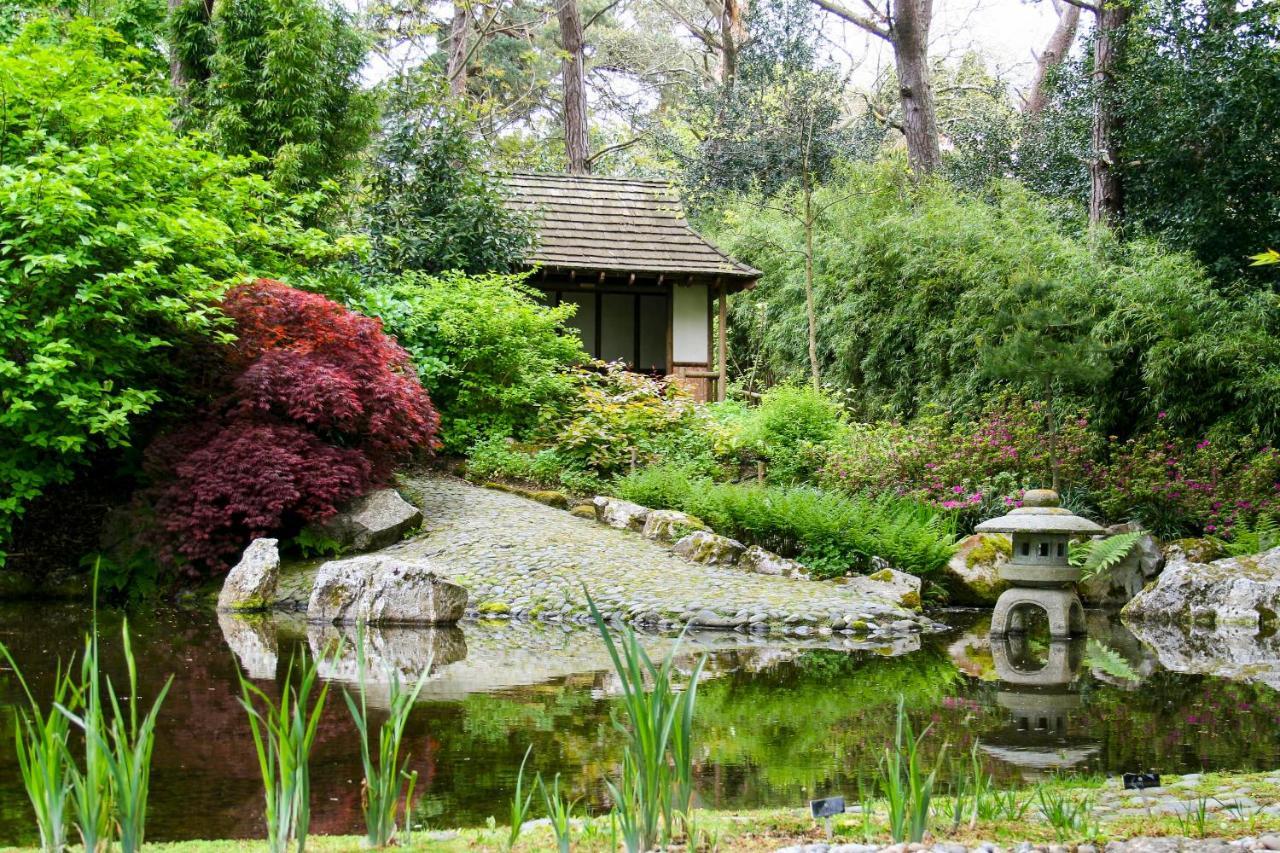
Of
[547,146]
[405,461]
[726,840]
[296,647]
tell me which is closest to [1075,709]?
[726,840]

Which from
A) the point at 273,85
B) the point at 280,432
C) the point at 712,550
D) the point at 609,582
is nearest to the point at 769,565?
the point at 712,550

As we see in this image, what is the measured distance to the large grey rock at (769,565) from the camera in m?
10.1

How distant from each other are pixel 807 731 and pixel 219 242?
7680 millimetres

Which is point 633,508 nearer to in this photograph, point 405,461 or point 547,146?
point 405,461

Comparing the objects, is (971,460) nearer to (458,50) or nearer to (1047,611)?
(1047,611)

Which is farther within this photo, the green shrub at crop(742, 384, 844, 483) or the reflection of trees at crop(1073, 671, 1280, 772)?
the green shrub at crop(742, 384, 844, 483)

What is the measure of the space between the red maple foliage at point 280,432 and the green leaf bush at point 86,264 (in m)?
0.40

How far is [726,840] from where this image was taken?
118 inches

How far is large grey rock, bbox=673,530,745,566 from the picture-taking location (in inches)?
404

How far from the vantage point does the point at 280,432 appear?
10.3 m

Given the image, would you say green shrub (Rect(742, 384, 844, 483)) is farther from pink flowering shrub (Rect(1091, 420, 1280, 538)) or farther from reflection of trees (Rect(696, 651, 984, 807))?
reflection of trees (Rect(696, 651, 984, 807))

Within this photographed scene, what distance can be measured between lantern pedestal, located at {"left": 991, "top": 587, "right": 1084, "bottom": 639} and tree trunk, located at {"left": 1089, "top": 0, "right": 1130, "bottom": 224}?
8.57 m

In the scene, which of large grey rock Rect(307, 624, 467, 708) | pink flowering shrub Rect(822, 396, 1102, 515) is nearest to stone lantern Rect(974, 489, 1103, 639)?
pink flowering shrub Rect(822, 396, 1102, 515)

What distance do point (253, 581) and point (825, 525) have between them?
5.12 m
